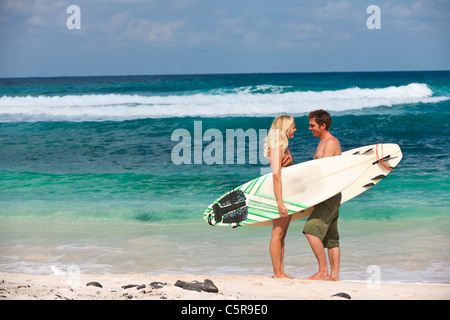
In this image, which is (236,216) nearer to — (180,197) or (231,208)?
(231,208)

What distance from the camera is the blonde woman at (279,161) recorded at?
3828 millimetres

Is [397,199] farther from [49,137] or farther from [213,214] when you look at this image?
[49,137]

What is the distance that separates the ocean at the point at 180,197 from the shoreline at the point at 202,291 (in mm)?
556

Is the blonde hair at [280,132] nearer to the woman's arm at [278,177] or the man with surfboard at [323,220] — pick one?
the woman's arm at [278,177]

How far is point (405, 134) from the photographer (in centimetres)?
1359

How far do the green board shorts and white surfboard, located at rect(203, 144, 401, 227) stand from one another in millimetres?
77

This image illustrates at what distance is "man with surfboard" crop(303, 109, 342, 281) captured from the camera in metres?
3.97

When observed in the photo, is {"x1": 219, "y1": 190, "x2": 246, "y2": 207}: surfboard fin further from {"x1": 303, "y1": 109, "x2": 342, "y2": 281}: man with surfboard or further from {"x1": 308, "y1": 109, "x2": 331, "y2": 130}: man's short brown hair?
{"x1": 308, "y1": 109, "x2": 331, "y2": 130}: man's short brown hair

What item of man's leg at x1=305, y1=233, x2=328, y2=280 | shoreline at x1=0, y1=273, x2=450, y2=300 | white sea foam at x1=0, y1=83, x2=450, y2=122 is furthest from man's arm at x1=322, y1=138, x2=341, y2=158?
white sea foam at x1=0, y1=83, x2=450, y2=122

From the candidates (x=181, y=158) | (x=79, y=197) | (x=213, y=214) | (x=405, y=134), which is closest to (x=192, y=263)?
(x=213, y=214)

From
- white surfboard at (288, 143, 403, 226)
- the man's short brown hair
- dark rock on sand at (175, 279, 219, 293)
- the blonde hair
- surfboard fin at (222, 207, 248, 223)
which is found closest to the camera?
dark rock on sand at (175, 279, 219, 293)

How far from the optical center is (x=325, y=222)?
401cm

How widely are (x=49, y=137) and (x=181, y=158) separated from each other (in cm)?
557

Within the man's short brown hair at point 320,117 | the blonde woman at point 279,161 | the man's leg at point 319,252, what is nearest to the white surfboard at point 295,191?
the blonde woman at point 279,161
